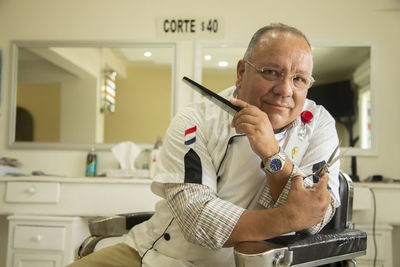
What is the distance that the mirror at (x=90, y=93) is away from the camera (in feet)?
10.0

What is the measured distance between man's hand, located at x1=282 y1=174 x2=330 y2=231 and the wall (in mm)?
2145

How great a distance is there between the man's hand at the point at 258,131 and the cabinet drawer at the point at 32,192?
6.25 feet

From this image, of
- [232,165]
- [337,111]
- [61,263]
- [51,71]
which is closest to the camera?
[232,165]

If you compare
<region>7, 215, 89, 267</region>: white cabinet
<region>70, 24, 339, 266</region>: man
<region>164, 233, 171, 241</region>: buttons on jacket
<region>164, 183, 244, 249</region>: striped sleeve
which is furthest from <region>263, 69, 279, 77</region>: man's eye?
<region>7, 215, 89, 267</region>: white cabinet

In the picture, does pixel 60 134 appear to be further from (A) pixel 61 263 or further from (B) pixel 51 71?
(A) pixel 61 263

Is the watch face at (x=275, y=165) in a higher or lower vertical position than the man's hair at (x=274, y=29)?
lower

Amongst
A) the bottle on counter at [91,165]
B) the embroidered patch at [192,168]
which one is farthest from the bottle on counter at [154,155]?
the embroidered patch at [192,168]

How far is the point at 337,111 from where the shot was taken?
295 centimetres

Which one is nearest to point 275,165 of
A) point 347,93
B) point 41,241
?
point 41,241

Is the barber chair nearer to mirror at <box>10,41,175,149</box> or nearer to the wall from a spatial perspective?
the wall

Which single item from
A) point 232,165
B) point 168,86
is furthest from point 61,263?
point 232,165

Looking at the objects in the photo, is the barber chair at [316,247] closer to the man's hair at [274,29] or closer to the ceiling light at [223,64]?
the man's hair at [274,29]

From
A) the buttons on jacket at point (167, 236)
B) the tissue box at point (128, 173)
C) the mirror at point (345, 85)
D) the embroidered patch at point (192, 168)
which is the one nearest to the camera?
the embroidered patch at point (192, 168)

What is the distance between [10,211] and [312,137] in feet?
7.28
